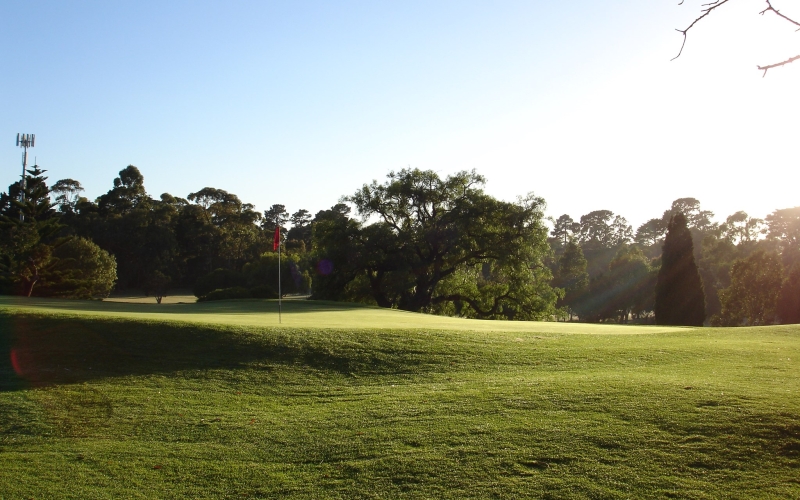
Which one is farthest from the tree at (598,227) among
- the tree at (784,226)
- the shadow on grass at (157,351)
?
the shadow on grass at (157,351)

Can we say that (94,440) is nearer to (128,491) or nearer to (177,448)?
(177,448)

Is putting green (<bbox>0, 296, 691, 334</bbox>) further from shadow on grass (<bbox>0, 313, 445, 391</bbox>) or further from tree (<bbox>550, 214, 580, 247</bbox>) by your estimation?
tree (<bbox>550, 214, 580, 247</bbox>)

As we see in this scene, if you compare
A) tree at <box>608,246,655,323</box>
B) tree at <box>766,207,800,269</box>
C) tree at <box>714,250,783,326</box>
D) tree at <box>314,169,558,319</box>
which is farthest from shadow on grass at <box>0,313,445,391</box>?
tree at <box>766,207,800,269</box>

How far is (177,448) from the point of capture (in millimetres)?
7680

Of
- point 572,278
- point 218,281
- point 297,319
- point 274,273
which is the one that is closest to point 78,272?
point 218,281

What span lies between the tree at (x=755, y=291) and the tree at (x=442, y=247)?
1405 centimetres

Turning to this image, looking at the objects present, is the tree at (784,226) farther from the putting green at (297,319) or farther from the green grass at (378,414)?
the green grass at (378,414)

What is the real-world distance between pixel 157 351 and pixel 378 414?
609 centimetres

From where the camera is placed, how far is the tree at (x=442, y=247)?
40.4 meters

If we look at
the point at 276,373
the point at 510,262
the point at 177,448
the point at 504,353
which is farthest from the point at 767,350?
the point at 510,262

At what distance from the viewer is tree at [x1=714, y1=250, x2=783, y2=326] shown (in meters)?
43.9

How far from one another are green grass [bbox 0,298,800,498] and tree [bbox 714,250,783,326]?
3475cm

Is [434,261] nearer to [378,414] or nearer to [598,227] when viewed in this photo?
[378,414]

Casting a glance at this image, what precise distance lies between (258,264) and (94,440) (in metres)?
56.2
